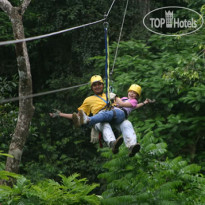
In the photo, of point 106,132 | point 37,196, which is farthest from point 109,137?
point 37,196

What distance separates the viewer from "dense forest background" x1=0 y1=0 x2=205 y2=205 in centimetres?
546

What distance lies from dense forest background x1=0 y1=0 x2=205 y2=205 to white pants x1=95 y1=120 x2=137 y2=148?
0.81m

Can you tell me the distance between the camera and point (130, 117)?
315 inches

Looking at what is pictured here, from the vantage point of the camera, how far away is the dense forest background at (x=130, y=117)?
5461mm

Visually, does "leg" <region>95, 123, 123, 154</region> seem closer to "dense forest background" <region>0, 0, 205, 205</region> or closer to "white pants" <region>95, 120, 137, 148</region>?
"white pants" <region>95, 120, 137, 148</region>

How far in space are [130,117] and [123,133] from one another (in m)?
3.09

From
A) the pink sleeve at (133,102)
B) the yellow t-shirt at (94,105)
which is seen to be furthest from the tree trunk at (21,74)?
the pink sleeve at (133,102)

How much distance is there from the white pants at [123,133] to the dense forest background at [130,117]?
810 millimetres

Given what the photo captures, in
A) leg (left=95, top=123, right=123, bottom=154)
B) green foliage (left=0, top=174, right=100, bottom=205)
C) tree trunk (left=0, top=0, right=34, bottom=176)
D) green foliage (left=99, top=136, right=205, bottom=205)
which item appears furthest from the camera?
tree trunk (left=0, top=0, right=34, bottom=176)

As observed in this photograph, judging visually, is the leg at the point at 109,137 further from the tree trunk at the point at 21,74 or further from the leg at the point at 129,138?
the tree trunk at the point at 21,74

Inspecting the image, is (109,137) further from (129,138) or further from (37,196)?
(37,196)

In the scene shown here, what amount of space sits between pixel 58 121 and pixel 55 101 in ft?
1.83

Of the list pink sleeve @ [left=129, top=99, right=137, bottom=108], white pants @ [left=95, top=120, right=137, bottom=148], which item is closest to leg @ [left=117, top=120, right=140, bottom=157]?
white pants @ [left=95, top=120, right=137, bottom=148]

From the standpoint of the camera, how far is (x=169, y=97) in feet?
25.2
